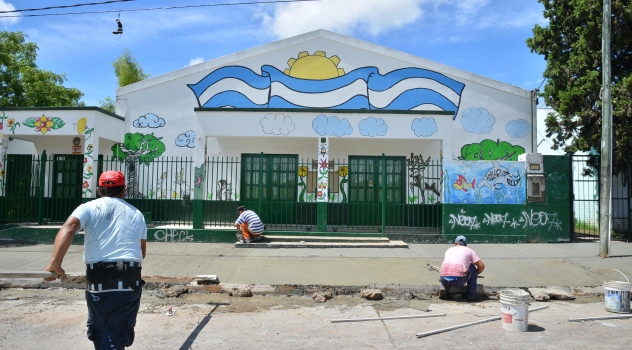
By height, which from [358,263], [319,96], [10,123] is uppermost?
[319,96]

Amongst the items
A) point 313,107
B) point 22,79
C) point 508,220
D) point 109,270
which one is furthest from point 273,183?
point 22,79

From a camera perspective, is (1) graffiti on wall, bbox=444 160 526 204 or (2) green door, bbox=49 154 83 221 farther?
(2) green door, bbox=49 154 83 221

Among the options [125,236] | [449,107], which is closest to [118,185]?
[125,236]

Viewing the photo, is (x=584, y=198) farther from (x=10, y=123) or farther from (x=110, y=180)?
(x=10, y=123)

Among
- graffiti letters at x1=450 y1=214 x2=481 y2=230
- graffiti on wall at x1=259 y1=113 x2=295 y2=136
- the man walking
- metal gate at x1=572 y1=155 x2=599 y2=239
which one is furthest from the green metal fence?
the man walking

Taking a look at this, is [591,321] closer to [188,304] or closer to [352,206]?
[188,304]

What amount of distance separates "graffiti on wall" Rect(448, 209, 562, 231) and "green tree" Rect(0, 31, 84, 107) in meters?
17.4

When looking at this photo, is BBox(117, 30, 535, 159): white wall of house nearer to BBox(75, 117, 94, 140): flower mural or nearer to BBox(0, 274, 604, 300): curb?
BBox(75, 117, 94, 140): flower mural

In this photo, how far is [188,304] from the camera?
23.3ft

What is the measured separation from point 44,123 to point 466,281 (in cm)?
1221

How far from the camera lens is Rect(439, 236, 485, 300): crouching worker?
7.19 metres

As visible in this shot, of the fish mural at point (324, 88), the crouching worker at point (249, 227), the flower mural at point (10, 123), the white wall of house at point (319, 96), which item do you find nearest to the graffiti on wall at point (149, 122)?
the white wall of house at point (319, 96)

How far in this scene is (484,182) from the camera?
12.6 metres

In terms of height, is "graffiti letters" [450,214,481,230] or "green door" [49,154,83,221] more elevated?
"green door" [49,154,83,221]
